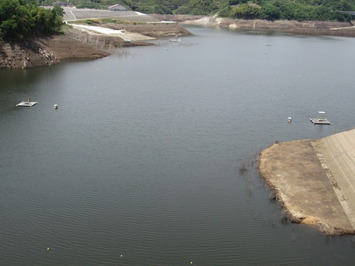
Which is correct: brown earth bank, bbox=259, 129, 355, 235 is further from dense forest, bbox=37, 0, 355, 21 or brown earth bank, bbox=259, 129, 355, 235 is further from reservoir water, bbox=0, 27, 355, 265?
dense forest, bbox=37, 0, 355, 21

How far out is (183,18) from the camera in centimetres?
19212

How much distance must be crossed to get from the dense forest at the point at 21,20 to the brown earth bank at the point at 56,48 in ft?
4.73

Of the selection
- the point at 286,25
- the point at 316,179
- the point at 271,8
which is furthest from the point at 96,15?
the point at 316,179

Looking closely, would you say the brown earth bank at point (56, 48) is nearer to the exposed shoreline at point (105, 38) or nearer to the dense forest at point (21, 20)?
the exposed shoreline at point (105, 38)

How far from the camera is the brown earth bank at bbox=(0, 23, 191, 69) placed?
219 ft

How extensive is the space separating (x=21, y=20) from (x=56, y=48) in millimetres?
8922

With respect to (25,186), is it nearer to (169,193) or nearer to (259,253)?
(169,193)

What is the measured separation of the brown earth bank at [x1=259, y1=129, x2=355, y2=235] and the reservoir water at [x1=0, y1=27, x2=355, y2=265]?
39.0 inches

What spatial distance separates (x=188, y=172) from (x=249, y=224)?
7.60 m

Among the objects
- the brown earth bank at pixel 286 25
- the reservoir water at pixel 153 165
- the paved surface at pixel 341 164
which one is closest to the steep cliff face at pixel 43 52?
the reservoir water at pixel 153 165

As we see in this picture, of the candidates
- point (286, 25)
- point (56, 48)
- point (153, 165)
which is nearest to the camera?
point (153, 165)

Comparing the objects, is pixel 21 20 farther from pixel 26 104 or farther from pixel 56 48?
pixel 26 104

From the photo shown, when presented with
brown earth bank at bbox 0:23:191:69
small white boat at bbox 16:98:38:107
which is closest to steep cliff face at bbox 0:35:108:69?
brown earth bank at bbox 0:23:191:69

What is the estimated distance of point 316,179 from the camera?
28.6 metres
